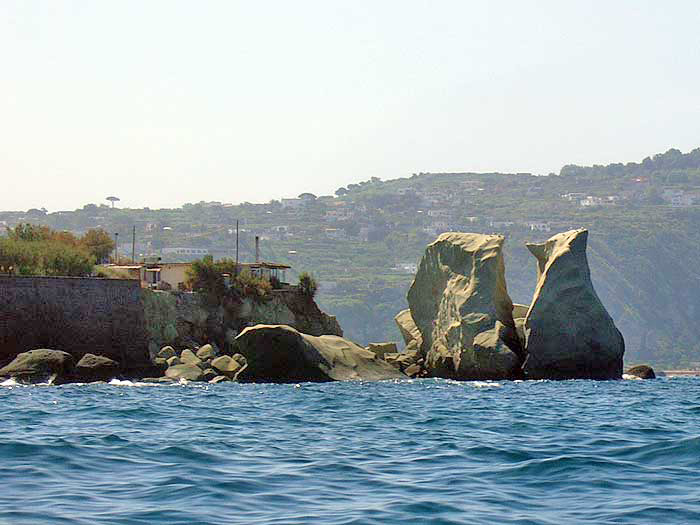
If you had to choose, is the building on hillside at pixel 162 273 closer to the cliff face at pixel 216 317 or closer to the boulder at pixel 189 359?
the cliff face at pixel 216 317

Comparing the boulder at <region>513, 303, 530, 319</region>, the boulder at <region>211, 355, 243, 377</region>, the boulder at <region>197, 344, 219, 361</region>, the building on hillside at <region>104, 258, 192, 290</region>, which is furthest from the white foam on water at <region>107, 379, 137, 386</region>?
the building on hillside at <region>104, 258, 192, 290</region>

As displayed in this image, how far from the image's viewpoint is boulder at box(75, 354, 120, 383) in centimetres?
4597

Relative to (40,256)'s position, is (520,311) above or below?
below

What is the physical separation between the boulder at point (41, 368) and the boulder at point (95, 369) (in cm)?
75

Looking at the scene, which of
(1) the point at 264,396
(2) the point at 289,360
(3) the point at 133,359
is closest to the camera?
(1) the point at 264,396

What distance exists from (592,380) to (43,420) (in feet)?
105

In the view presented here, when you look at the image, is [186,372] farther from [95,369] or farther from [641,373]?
[641,373]

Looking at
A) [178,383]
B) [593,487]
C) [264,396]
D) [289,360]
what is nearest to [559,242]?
[289,360]

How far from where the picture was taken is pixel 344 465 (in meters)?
15.3

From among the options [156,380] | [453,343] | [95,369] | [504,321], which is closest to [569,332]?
[504,321]

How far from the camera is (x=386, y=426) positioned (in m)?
22.0

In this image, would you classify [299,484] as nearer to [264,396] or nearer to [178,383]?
[264,396]

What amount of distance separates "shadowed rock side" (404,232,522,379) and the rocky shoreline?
0.05 m

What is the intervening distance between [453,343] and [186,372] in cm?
1214
